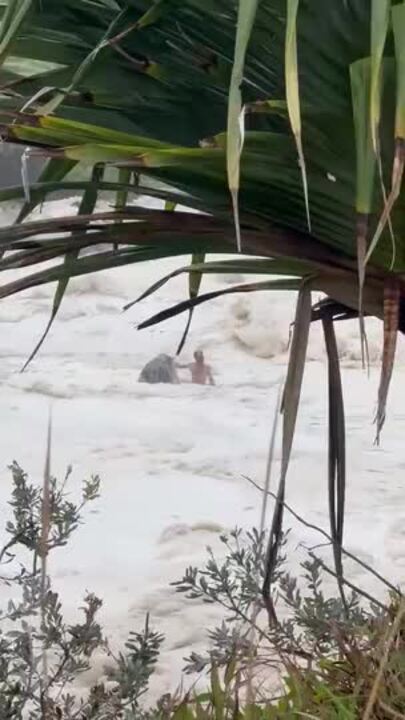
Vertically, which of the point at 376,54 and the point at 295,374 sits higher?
the point at 376,54

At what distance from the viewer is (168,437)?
723 cm

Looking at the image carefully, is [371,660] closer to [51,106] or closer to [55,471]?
[51,106]

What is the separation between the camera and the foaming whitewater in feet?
14.1

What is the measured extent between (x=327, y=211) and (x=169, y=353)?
8.81m

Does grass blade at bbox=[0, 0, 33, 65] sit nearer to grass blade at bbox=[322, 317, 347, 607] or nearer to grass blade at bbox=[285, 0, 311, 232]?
grass blade at bbox=[285, 0, 311, 232]

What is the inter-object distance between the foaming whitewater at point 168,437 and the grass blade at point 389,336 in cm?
188

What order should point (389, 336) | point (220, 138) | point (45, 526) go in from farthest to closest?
point (45, 526) < point (389, 336) < point (220, 138)

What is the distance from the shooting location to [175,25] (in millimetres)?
1476

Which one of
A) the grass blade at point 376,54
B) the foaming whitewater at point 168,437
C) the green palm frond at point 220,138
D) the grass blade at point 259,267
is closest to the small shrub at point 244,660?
the green palm frond at point 220,138

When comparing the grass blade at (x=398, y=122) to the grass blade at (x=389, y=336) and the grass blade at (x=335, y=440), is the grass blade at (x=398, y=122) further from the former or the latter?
the grass blade at (x=335, y=440)

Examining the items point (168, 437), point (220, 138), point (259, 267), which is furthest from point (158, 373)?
point (220, 138)

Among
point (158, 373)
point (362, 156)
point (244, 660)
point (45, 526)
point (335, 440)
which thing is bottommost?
point (244, 660)

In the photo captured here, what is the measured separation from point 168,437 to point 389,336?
589 centimetres

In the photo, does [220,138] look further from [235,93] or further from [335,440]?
[335,440]
